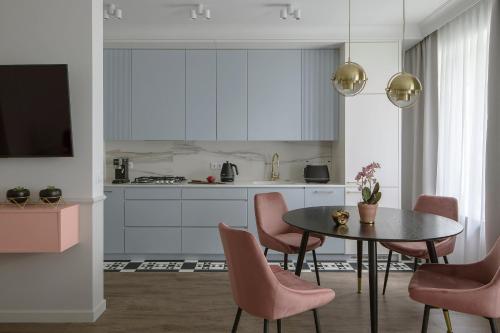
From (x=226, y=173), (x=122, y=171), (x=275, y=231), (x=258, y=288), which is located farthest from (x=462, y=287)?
(x=122, y=171)

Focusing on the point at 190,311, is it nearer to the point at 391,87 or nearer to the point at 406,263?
the point at 391,87

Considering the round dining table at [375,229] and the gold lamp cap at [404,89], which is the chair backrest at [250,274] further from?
the gold lamp cap at [404,89]

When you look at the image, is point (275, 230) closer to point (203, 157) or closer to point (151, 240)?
point (151, 240)

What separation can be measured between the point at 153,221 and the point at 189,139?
40.2 inches

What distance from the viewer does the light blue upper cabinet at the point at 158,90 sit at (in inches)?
193

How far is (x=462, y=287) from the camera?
235 centimetres

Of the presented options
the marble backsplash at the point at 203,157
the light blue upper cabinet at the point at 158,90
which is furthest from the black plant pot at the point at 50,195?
the marble backsplash at the point at 203,157

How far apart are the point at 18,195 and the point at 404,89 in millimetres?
2653

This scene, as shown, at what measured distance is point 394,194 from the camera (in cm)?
470

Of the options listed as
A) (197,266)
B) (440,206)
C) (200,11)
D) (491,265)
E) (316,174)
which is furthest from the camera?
(316,174)

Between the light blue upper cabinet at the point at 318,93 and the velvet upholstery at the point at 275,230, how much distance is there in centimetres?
139

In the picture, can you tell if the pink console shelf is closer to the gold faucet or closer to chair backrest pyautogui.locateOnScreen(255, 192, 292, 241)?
chair backrest pyautogui.locateOnScreen(255, 192, 292, 241)

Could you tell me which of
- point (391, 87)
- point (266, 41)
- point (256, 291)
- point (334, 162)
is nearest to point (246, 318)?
Result: point (256, 291)

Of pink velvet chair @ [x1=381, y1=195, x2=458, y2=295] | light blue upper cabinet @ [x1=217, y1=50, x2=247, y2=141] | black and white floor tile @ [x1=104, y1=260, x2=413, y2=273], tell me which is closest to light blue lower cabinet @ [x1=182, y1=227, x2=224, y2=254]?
black and white floor tile @ [x1=104, y1=260, x2=413, y2=273]
